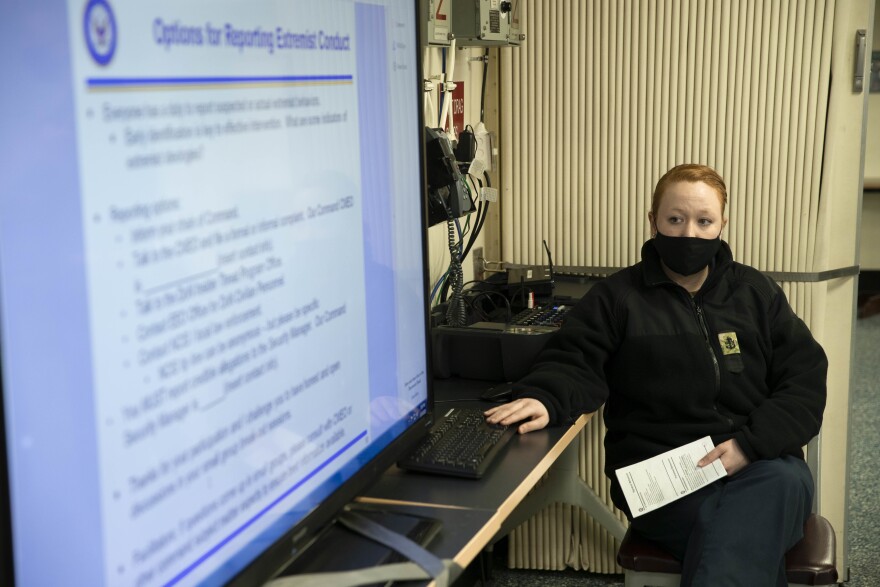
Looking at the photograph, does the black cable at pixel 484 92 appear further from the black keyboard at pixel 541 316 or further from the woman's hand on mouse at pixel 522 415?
the woman's hand on mouse at pixel 522 415

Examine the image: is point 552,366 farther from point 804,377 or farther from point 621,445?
point 804,377

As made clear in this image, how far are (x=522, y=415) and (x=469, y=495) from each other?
0.37 metres

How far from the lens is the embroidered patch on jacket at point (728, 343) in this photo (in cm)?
229

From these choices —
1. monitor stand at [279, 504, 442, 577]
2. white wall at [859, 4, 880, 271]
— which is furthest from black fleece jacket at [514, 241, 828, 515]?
white wall at [859, 4, 880, 271]

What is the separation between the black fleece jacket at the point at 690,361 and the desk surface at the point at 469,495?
341 millimetres

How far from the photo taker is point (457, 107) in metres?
2.77

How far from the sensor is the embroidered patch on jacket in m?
2.29

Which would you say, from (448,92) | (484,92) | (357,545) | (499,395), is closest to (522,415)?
(499,395)

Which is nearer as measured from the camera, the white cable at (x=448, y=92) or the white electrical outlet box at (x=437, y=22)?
the white electrical outlet box at (x=437, y=22)

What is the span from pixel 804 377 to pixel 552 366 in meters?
0.57

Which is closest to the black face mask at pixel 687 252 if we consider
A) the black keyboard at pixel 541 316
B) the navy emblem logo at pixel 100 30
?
the black keyboard at pixel 541 316

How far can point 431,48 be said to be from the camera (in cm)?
261

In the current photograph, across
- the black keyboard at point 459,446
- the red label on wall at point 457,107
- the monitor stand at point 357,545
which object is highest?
the red label on wall at point 457,107

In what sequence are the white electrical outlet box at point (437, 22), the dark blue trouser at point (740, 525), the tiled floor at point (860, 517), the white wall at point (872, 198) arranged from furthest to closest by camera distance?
the white wall at point (872, 198) → the tiled floor at point (860, 517) → the white electrical outlet box at point (437, 22) → the dark blue trouser at point (740, 525)
